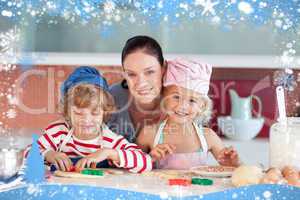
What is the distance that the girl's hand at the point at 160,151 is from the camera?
1.16 metres

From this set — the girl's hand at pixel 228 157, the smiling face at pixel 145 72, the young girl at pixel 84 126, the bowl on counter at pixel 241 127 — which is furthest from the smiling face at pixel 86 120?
the bowl on counter at pixel 241 127

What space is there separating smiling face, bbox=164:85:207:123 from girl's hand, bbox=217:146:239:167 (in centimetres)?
10

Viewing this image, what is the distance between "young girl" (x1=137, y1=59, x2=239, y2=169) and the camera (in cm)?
120

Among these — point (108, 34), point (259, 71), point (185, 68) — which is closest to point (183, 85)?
point (185, 68)

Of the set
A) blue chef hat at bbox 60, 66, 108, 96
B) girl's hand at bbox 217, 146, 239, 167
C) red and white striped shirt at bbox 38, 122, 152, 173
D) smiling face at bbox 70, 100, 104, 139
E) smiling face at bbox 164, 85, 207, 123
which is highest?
blue chef hat at bbox 60, 66, 108, 96

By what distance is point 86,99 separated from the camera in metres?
1.17

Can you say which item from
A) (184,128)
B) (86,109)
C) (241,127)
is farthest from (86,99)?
(241,127)

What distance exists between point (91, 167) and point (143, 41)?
287mm

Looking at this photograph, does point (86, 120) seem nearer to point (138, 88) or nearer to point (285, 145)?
point (138, 88)

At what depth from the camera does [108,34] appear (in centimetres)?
138

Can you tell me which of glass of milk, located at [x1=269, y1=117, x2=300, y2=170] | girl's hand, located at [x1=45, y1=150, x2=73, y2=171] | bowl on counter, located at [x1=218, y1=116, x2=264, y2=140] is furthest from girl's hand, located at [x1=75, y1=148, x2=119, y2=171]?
bowl on counter, located at [x1=218, y1=116, x2=264, y2=140]

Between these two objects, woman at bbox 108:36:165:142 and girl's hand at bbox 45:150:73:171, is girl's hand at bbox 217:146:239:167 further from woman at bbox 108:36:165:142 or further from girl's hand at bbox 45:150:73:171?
girl's hand at bbox 45:150:73:171

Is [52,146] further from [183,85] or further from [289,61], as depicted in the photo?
[289,61]

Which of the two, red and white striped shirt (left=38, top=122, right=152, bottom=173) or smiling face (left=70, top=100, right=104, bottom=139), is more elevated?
smiling face (left=70, top=100, right=104, bottom=139)
